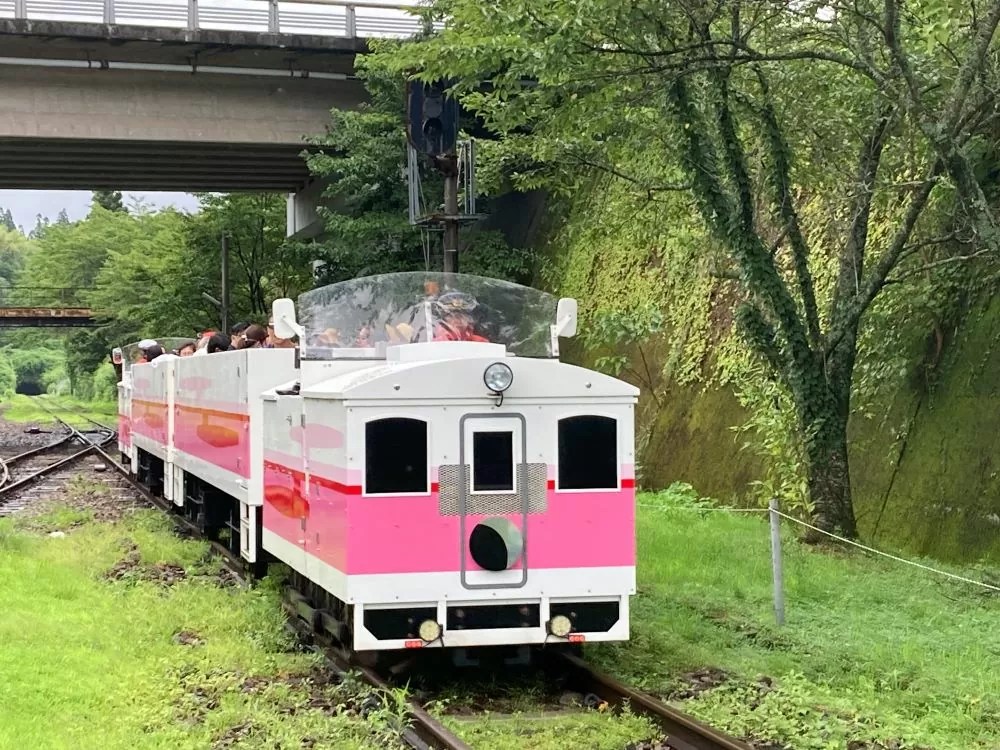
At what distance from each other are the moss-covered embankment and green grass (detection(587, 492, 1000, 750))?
1028mm

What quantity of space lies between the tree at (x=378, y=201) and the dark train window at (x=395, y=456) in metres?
16.6

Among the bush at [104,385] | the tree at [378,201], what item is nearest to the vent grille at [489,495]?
the tree at [378,201]

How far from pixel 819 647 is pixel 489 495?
2842mm

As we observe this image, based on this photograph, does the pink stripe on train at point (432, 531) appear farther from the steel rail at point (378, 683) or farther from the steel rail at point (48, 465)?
the steel rail at point (48, 465)

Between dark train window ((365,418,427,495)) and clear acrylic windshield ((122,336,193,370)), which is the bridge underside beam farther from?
dark train window ((365,418,427,495))

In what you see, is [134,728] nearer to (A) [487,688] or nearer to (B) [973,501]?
(A) [487,688]

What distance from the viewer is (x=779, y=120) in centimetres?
1313

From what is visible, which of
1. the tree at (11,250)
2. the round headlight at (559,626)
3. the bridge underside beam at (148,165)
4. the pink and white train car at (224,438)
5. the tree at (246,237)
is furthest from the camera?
the tree at (11,250)

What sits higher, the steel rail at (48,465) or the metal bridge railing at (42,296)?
the metal bridge railing at (42,296)

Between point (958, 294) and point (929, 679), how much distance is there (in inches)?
278

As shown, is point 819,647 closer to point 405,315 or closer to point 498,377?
point 498,377

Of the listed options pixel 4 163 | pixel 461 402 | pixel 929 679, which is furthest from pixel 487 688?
pixel 4 163

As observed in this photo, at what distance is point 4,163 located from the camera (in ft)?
106

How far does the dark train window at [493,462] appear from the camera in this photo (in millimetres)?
7387
